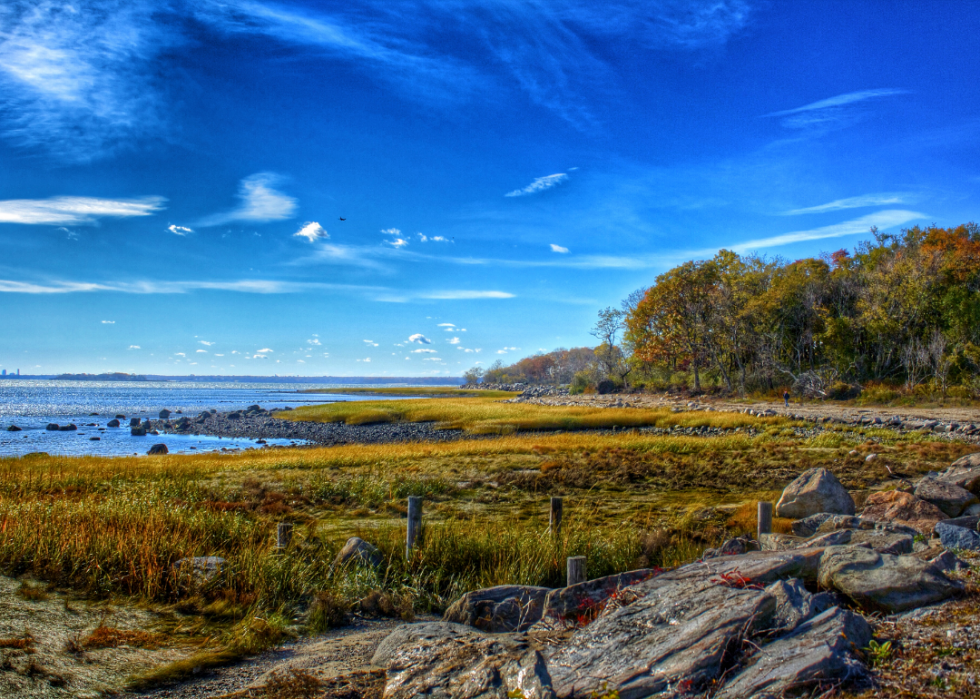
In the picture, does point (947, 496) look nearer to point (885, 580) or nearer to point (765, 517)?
point (765, 517)

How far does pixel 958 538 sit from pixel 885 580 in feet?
10.5

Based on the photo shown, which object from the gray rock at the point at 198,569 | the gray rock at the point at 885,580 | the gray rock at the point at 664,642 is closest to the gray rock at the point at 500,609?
the gray rock at the point at 664,642

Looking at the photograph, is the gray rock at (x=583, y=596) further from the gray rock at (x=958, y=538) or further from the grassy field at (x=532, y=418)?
the grassy field at (x=532, y=418)

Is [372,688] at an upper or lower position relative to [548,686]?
lower

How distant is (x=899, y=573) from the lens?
16.8ft

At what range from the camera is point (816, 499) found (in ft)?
39.8

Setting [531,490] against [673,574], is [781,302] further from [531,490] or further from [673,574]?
[673,574]

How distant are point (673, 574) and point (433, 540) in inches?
174

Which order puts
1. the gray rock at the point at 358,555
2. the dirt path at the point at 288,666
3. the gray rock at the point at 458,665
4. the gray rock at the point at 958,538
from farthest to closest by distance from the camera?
the gray rock at the point at 358,555
the gray rock at the point at 958,538
the dirt path at the point at 288,666
the gray rock at the point at 458,665

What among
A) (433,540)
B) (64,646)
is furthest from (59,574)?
(433,540)

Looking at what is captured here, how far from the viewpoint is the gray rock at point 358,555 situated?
877cm

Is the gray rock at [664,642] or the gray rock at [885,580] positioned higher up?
the gray rock at [885,580]

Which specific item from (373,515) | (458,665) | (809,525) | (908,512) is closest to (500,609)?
(458,665)

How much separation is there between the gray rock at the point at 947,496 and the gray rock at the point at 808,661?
29.7 ft
